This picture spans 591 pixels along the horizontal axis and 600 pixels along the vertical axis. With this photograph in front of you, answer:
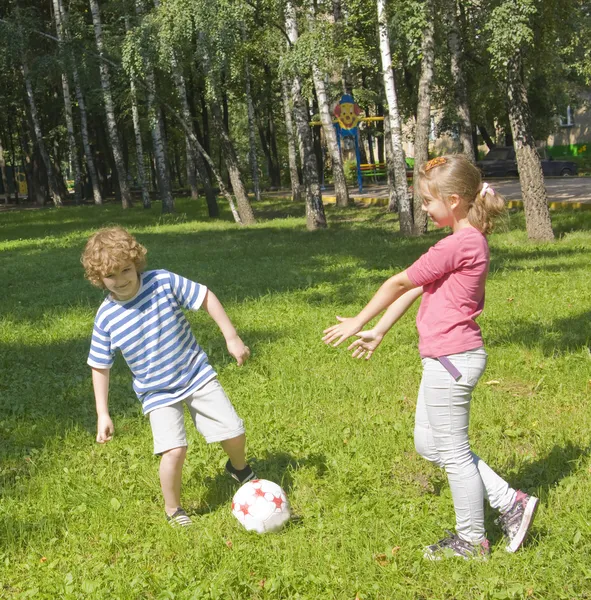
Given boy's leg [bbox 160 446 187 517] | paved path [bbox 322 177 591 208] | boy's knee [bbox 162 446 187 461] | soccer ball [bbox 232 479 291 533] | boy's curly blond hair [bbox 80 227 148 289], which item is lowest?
soccer ball [bbox 232 479 291 533]

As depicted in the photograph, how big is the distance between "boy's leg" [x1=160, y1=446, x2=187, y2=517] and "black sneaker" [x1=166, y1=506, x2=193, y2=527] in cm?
2

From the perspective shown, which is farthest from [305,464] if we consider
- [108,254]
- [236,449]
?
[108,254]

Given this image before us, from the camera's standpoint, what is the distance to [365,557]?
155 inches

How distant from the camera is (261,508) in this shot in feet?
14.0

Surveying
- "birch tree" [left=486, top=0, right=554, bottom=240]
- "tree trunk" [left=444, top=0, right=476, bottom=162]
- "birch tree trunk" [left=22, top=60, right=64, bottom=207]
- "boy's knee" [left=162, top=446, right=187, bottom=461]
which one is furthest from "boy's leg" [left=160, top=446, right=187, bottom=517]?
"birch tree trunk" [left=22, top=60, right=64, bottom=207]

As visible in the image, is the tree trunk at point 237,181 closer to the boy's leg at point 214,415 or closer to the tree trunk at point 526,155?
the tree trunk at point 526,155

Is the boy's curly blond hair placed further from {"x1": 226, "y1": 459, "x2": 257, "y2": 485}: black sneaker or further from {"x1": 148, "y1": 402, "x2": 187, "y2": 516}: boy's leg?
{"x1": 226, "y1": 459, "x2": 257, "y2": 485}: black sneaker

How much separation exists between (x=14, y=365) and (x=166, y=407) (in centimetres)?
447

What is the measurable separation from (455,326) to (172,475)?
178 centimetres

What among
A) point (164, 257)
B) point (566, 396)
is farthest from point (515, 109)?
point (566, 396)

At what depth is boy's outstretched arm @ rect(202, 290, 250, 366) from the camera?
166 inches

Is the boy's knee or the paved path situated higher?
the paved path

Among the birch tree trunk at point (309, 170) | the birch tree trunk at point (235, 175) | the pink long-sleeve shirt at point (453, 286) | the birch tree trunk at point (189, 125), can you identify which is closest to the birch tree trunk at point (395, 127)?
the birch tree trunk at point (309, 170)

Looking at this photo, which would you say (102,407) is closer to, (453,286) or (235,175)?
(453,286)
